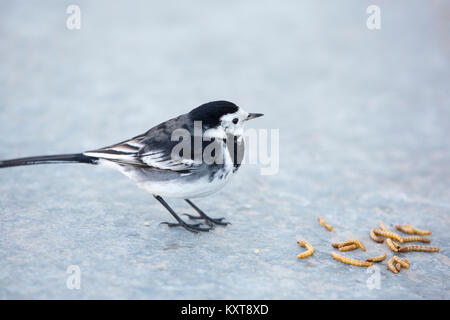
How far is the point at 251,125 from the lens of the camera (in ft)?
26.0

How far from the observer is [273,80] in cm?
928

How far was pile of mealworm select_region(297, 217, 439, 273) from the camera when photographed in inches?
173

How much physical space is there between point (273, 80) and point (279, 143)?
90.7 inches

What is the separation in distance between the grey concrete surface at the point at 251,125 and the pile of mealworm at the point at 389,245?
9cm

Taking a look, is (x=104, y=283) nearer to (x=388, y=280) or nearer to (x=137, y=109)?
(x=388, y=280)

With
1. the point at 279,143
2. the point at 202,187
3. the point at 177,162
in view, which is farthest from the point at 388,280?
the point at 279,143

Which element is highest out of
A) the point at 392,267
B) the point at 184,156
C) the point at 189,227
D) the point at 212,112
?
the point at 212,112

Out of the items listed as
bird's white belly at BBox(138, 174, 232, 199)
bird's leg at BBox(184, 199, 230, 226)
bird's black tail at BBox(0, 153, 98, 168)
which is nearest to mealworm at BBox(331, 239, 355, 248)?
bird's leg at BBox(184, 199, 230, 226)

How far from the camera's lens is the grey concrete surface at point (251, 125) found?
13.6ft

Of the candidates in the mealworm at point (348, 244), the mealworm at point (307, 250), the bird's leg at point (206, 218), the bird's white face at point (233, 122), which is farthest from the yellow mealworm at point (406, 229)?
the bird's white face at point (233, 122)

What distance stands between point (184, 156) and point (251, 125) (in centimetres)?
341

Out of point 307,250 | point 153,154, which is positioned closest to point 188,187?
point 153,154

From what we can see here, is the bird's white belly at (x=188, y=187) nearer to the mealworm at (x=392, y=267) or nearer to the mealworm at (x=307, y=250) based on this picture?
the mealworm at (x=307, y=250)

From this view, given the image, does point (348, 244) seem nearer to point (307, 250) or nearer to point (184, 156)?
point (307, 250)
